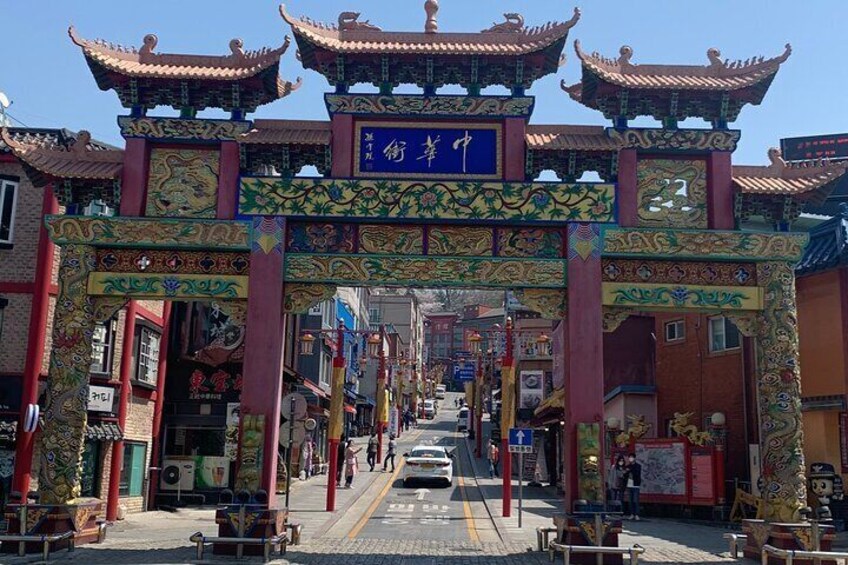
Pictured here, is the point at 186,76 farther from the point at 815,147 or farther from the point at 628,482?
the point at 815,147

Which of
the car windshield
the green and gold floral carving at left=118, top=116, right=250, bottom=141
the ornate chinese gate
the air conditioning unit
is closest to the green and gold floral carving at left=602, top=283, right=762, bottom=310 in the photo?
the ornate chinese gate

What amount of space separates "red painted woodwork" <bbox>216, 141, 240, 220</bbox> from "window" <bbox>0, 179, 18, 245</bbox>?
7.65m

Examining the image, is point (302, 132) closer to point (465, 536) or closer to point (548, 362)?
point (465, 536)

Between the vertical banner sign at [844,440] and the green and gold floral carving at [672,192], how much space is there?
834cm

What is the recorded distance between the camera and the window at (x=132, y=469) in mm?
24422

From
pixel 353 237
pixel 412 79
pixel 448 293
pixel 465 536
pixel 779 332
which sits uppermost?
pixel 448 293

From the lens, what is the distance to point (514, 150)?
1755cm

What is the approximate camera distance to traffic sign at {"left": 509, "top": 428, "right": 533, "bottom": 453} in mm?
21094

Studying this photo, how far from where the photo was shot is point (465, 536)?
19.7 metres

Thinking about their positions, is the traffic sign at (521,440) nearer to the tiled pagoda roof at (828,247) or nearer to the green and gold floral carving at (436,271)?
the green and gold floral carving at (436,271)

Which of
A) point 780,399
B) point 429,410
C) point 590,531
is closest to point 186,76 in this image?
point 590,531

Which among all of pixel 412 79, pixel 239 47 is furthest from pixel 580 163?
pixel 239 47

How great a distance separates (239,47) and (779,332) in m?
12.5

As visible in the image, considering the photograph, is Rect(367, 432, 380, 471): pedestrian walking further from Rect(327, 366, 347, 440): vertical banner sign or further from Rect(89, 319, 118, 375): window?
Rect(89, 319, 118, 375): window
